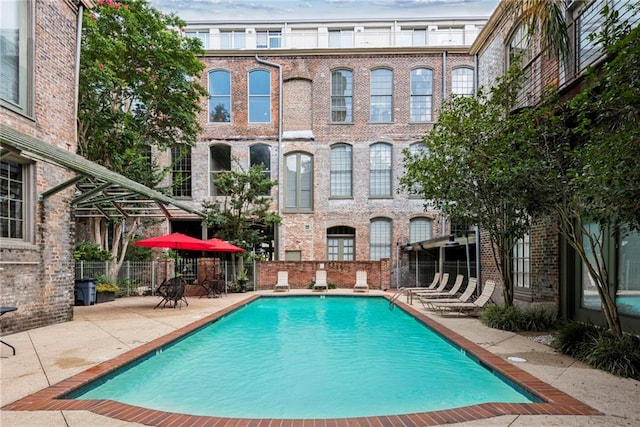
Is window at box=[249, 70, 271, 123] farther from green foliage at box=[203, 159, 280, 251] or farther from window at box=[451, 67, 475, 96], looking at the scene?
window at box=[451, 67, 475, 96]

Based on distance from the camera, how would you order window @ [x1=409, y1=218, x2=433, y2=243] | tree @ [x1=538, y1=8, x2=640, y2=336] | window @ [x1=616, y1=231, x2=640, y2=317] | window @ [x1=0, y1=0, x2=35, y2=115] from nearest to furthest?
tree @ [x1=538, y1=8, x2=640, y2=336]
window @ [x1=616, y1=231, x2=640, y2=317]
window @ [x1=0, y1=0, x2=35, y2=115]
window @ [x1=409, y1=218, x2=433, y2=243]

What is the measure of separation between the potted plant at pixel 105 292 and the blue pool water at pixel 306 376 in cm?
527

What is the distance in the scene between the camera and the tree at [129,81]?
1241cm

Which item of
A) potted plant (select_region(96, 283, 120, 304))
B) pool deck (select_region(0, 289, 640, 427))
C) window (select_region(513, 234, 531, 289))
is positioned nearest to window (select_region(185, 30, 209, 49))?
potted plant (select_region(96, 283, 120, 304))

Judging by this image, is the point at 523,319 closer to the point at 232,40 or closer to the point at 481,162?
the point at 481,162

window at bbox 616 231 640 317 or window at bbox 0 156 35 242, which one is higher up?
window at bbox 0 156 35 242

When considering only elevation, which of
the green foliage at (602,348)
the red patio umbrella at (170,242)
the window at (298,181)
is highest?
the window at (298,181)

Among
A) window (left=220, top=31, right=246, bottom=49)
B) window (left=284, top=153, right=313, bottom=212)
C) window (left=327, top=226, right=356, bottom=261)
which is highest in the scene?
window (left=220, top=31, right=246, bottom=49)

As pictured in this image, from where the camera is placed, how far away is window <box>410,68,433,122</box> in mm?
18922

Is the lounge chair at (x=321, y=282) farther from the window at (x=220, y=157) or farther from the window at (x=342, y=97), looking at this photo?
the window at (x=342, y=97)

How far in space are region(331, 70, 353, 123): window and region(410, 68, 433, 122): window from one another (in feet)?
9.61

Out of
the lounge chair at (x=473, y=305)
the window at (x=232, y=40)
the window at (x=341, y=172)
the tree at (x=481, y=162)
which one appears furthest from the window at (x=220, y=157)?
the lounge chair at (x=473, y=305)

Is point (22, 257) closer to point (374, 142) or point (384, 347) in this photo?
point (384, 347)

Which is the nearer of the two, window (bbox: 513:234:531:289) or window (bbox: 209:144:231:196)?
window (bbox: 513:234:531:289)
